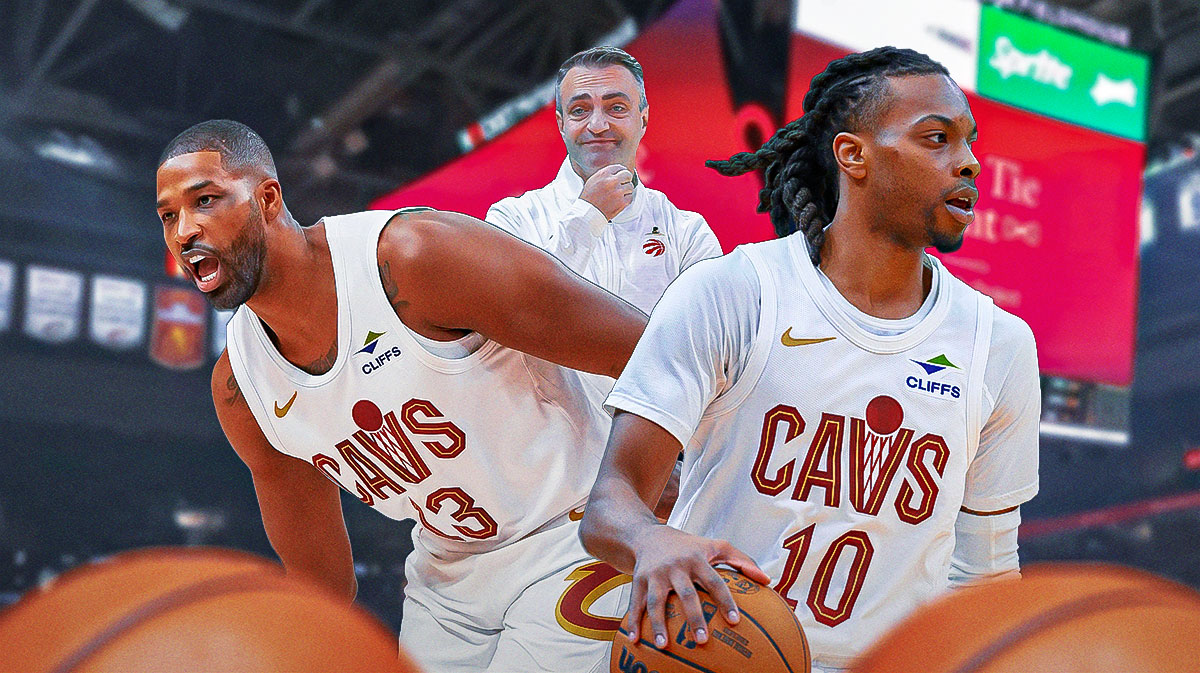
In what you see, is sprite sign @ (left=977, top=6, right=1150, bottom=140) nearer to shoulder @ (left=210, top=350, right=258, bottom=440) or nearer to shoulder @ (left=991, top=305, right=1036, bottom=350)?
shoulder @ (left=991, top=305, right=1036, bottom=350)

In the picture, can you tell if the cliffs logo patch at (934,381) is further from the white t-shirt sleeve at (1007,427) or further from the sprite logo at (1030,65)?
the sprite logo at (1030,65)

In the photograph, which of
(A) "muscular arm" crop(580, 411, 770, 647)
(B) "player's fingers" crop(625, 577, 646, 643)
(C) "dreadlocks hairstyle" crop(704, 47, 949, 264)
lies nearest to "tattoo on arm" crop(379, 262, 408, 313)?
(A) "muscular arm" crop(580, 411, 770, 647)

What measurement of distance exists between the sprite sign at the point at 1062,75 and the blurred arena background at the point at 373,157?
2 centimetres

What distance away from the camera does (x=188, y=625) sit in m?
1.23

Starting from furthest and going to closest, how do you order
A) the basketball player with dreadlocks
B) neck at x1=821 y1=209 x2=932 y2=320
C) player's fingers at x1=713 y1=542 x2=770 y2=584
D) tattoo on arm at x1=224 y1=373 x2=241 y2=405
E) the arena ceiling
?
the arena ceiling → tattoo on arm at x1=224 y1=373 x2=241 y2=405 → neck at x1=821 y1=209 x2=932 y2=320 → the basketball player with dreadlocks → player's fingers at x1=713 y1=542 x2=770 y2=584

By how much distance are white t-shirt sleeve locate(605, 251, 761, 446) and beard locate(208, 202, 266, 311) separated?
33.8 inches

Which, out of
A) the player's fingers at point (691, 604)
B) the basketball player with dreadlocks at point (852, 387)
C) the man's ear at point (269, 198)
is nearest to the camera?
the player's fingers at point (691, 604)

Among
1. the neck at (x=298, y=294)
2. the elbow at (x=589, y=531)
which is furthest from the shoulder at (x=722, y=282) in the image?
the neck at (x=298, y=294)

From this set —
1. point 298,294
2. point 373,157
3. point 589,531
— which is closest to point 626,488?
point 589,531

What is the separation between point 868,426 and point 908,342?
6.7 inches

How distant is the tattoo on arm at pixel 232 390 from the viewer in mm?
2676

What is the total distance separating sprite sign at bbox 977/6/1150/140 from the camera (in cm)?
760

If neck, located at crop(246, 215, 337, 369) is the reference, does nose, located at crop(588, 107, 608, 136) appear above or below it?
above

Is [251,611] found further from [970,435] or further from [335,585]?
[335,585]
